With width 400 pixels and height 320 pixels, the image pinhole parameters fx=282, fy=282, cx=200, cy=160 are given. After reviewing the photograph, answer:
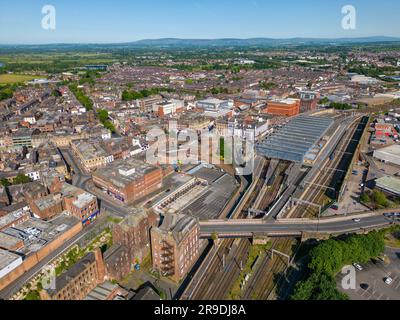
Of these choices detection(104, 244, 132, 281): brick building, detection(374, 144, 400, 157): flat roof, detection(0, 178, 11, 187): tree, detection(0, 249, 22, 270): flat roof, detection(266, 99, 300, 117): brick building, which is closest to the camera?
detection(104, 244, 132, 281): brick building

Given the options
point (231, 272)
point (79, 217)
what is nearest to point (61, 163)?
point (79, 217)

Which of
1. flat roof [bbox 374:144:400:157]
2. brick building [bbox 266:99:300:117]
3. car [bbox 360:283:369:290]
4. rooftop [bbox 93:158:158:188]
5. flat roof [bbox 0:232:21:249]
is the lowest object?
car [bbox 360:283:369:290]

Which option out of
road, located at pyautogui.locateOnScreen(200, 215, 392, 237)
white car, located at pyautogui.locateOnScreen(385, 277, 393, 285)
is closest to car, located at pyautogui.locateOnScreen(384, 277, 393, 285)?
white car, located at pyautogui.locateOnScreen(385, 277, 393, 285)

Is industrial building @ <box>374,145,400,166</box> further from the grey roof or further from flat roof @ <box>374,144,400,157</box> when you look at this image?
the grey roof

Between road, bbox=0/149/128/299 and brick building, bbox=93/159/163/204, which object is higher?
brick building, bbox=93/159/163/204

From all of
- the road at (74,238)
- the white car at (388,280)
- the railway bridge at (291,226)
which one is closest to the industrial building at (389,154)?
the railway bridge at (291,226)

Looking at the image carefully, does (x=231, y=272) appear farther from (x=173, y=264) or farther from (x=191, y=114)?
(x=191, y=114)

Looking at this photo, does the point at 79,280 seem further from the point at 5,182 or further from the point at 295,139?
the point at 295,139
